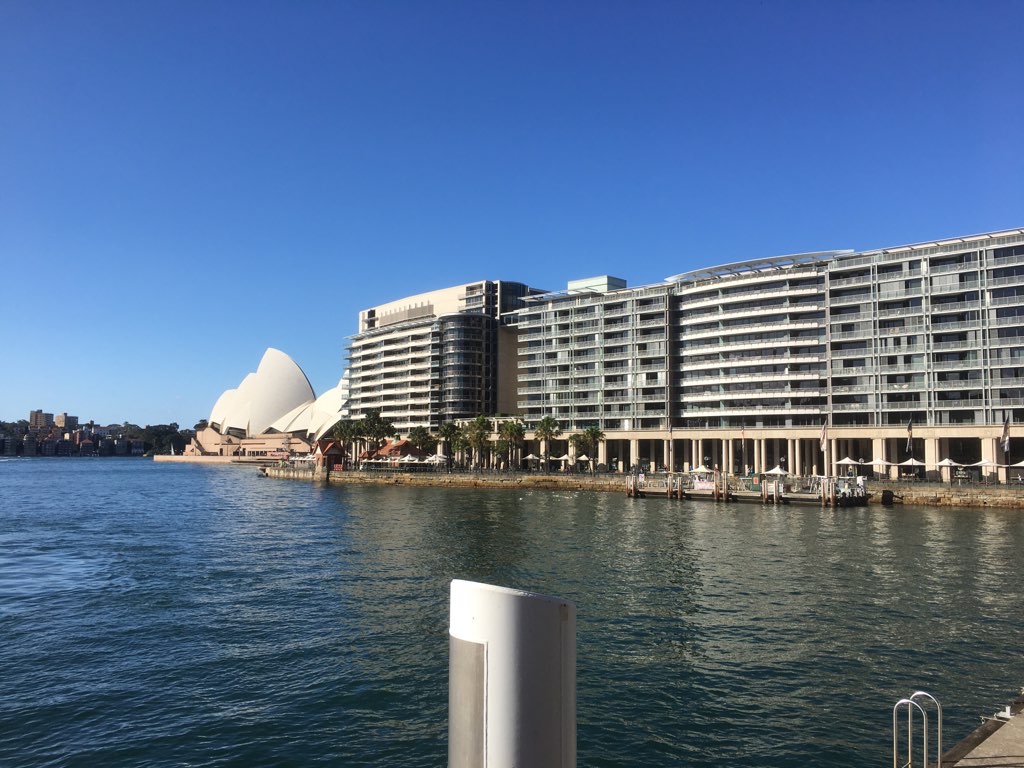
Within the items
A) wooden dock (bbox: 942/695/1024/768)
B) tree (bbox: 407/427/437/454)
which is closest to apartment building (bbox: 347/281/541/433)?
tree (bbox: 407/427/437/454)

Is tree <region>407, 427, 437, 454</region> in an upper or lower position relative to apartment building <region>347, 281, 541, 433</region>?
lower

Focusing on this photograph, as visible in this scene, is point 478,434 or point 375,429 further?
point 375,429

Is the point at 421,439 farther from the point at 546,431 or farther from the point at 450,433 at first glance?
the point at 546,431

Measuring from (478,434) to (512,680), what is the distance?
114 metres

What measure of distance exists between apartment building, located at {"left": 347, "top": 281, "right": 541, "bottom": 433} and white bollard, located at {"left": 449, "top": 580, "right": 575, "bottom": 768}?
5567 inches

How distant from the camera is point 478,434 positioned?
117750 mm

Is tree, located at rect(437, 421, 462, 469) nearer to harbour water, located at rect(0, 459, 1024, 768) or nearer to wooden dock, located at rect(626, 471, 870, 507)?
wooden dock, located at rect(626, 471, 870, 507)

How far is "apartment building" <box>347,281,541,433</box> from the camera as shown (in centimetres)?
15062

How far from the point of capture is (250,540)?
45.5 m

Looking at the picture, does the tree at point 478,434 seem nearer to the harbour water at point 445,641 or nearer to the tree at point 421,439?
the tree at point 421,439

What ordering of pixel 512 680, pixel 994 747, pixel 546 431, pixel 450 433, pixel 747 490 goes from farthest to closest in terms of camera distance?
pixel 450 433 < pixel 546 431 < pixel 747 490 < pixel 994 747 < pixel 512 680

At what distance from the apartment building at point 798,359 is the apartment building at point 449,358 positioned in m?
21.4

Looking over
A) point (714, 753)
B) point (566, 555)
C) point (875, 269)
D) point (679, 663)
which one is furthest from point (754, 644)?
point (875, 269)

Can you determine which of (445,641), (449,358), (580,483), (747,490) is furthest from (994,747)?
(449,358)
